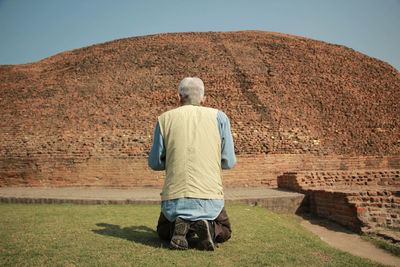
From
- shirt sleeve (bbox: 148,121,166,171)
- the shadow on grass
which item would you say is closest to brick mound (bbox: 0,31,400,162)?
the shadow on grass

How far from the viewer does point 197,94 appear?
302 centimetres

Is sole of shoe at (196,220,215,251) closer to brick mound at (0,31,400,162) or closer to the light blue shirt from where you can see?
the light blue shirt

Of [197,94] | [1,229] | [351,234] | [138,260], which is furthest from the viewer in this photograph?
[351,234]

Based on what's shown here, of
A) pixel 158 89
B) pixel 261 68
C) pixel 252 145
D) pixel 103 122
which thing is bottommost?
pixel 252 145

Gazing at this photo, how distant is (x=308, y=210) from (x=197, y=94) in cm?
609

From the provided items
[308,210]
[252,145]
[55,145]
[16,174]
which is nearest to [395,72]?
[252,145]

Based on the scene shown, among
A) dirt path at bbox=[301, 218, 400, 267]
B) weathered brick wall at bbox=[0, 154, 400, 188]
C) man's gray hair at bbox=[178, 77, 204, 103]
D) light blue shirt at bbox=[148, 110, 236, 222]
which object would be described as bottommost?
dirt path at bbox=[301, 218, 400, 267]

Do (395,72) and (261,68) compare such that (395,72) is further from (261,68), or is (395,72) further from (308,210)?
(308,210)

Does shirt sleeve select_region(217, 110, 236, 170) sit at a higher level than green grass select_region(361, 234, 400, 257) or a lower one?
higher

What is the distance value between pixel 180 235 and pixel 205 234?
0.22m

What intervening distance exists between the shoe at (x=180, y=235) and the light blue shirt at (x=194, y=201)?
0.17 ft

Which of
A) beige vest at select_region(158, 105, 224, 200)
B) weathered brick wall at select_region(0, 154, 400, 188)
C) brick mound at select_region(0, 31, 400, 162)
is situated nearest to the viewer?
beige vest at select_region(158, 105, 224, 200)

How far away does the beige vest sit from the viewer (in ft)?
8.88

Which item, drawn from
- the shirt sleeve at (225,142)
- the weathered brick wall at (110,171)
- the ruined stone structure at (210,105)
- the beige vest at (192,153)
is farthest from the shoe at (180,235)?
the weathered brick wall at (110,171)
